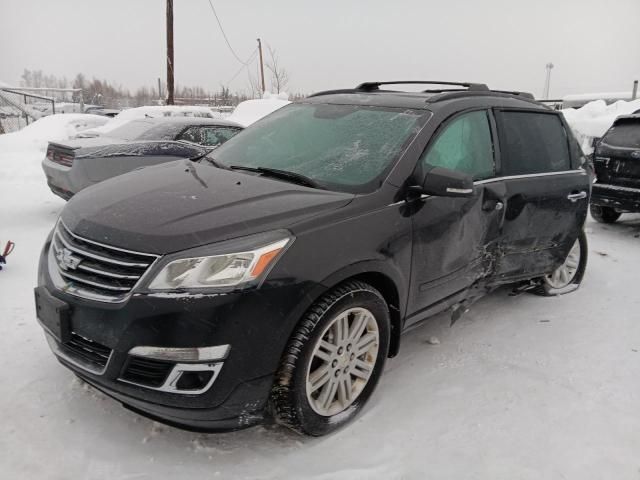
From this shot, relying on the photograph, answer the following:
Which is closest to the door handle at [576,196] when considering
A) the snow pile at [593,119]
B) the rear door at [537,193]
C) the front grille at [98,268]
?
the rear door at [537,193]

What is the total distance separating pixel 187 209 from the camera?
239 centimetres

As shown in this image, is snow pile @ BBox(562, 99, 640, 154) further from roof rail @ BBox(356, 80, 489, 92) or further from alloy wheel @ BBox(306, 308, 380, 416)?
alloy wheel @ BBox(306, 308, 380, 416)

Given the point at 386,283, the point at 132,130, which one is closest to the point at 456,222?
the point at 386,283

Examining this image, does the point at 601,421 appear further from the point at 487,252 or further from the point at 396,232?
the point at 396,232

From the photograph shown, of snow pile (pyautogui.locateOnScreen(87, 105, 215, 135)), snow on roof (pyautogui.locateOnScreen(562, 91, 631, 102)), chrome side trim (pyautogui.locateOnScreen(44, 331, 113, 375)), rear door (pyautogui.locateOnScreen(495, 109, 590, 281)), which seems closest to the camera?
chrome side trim (pyautogui.locateOnScreen(44, 331, 113, 375))

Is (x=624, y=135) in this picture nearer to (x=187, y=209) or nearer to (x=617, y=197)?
(x=617, y=197)

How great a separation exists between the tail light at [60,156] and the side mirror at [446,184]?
5.00 m

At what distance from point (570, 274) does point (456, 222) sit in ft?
7.56

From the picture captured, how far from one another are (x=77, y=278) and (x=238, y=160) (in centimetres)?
133

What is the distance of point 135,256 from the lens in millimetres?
2137

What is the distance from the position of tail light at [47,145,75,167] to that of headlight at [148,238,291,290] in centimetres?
488

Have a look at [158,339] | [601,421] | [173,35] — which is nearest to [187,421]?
[158,339]

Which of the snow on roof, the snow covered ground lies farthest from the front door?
the snow on roof

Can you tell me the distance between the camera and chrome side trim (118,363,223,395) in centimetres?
207
